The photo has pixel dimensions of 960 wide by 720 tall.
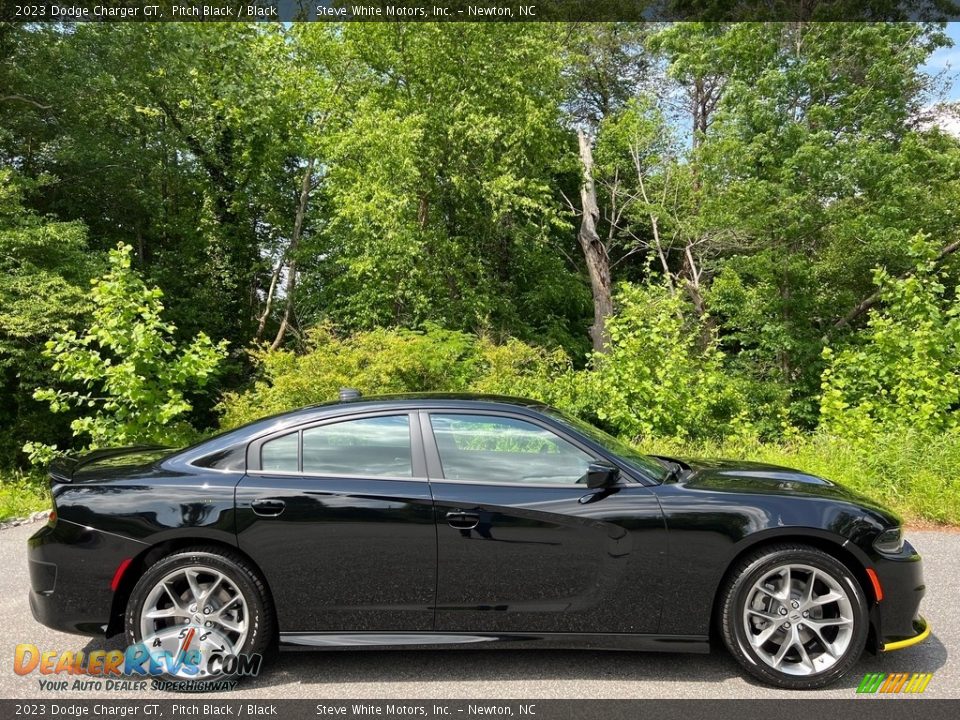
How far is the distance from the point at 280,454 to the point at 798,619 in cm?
276

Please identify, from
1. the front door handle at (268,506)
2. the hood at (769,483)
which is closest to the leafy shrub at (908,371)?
the hood at (769,483)

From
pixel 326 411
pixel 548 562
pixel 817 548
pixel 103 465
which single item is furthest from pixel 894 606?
pixel 103 465

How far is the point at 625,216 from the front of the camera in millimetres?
22812

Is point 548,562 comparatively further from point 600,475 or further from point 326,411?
point 326,411

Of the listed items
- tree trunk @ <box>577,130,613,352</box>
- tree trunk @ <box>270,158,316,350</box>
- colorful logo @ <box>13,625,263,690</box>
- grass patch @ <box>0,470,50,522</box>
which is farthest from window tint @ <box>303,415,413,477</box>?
tree trunk @ <box>577,130,613,352</box>

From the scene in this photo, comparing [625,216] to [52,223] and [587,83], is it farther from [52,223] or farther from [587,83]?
[52,223]

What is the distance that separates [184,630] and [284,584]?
1.80ft

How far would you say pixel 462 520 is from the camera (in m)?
3.64

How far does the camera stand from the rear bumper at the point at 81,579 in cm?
365

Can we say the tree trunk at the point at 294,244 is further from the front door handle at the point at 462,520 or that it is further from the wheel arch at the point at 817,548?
the wheel arch at the point at 817,548

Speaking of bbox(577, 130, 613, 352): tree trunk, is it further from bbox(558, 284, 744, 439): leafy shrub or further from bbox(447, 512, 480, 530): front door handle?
bbox(447, 512, 480, 530): front door handle

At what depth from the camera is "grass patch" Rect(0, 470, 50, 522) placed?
7848mm

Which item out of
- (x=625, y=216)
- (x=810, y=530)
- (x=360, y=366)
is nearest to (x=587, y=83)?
(x=625, y=216)

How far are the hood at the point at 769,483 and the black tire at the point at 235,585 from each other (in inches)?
90.4
